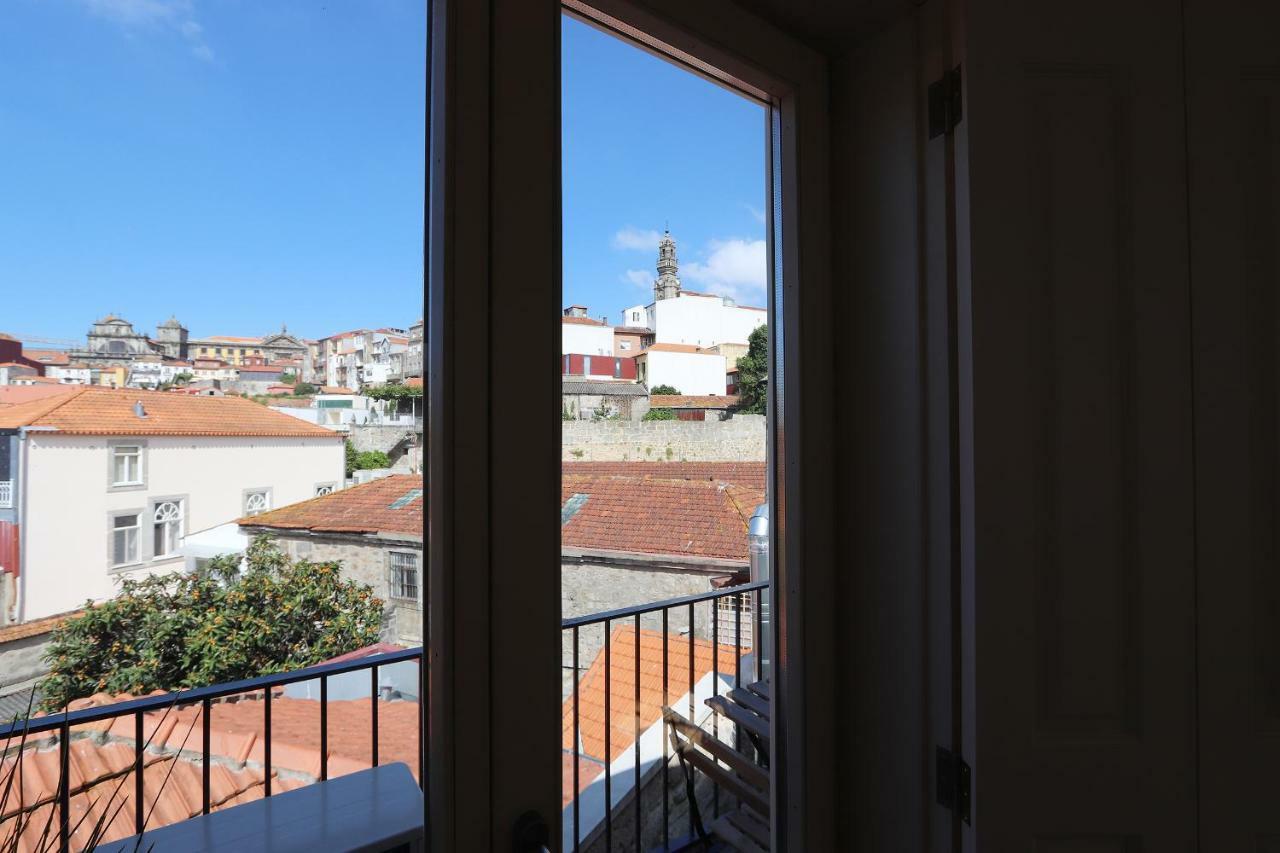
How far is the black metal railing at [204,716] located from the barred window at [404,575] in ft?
0.25

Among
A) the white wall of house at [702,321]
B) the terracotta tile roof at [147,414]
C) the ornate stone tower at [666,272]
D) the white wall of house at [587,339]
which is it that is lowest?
the terracotta tile roof at [147,414]

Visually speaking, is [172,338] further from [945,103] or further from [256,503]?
[945,103]

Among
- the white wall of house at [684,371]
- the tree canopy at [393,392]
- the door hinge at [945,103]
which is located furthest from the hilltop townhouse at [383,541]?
the door hinge at [945,103]

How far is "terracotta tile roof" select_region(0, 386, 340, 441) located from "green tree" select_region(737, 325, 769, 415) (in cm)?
83

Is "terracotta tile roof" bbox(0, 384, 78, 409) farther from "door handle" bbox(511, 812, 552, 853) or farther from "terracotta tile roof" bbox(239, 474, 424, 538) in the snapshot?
"door handle" bbox(511, 812, 552, 853)

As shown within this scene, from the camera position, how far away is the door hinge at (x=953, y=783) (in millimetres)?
1046

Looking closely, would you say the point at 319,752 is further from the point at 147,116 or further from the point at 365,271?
the point at 147,116

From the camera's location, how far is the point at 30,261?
0.63m

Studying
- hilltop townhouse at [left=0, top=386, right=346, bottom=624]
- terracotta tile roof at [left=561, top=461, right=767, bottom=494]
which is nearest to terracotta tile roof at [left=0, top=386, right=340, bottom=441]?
hilltop townhouse at [left=0, top=386, right=346, bottom=624]

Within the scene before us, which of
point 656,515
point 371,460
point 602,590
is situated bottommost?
point 602,590

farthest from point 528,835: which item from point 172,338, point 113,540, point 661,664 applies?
point 661,664

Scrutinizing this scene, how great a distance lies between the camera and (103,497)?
636mm

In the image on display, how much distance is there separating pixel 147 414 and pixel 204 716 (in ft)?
1.34

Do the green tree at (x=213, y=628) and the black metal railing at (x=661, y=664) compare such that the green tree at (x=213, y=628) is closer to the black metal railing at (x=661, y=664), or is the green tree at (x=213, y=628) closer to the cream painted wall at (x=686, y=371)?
the black metal railing at (x=661, y=664)
